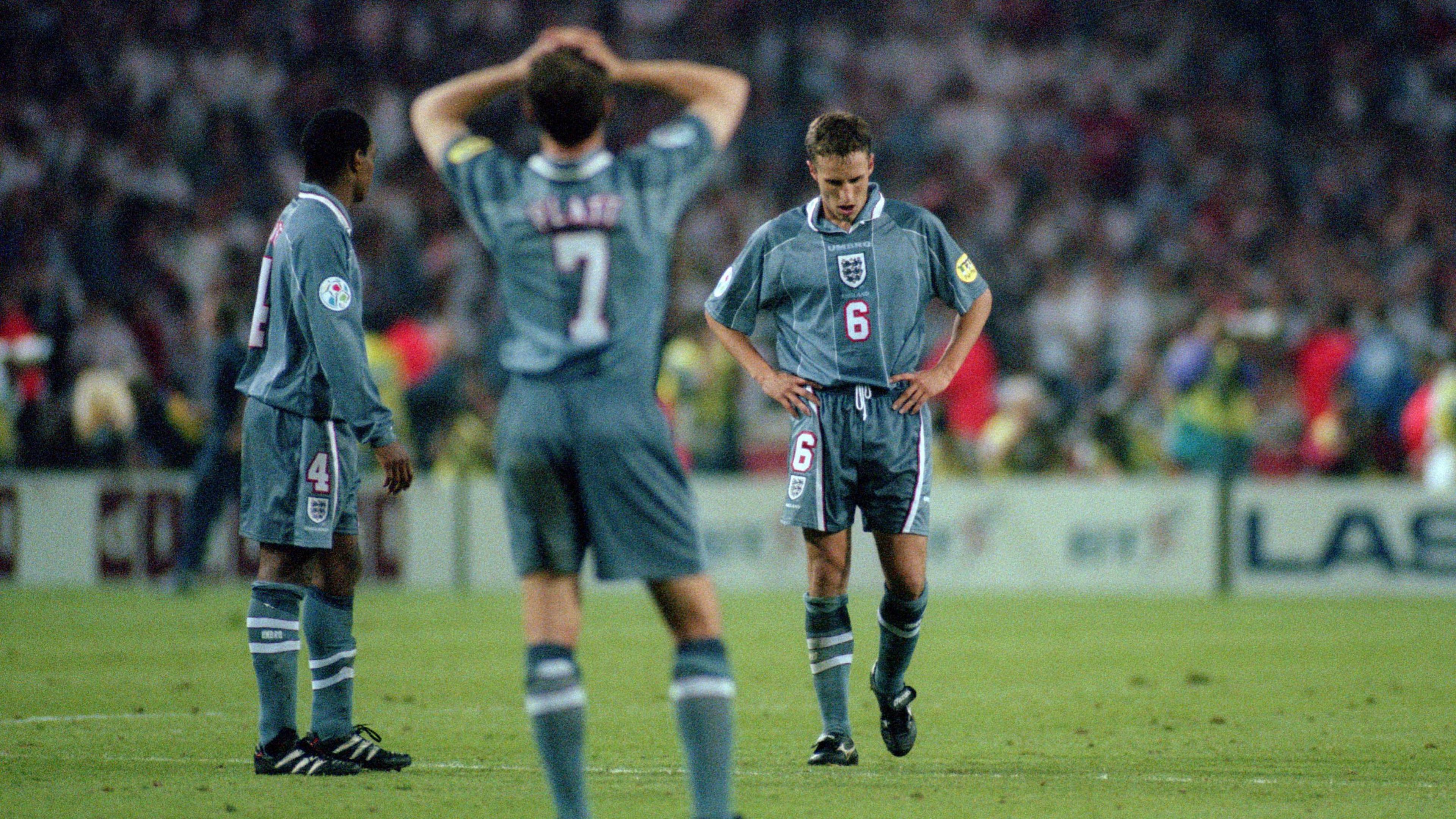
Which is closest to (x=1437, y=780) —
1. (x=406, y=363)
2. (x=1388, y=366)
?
(x=1388, y=366)

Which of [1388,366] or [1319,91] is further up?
[1319,91]

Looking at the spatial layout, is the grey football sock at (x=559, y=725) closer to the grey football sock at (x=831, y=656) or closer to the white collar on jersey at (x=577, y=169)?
the white collar on jersey at (x=577, y=169)

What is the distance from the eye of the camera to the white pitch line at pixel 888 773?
6.39 metres

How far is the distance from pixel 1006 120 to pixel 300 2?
851 cm

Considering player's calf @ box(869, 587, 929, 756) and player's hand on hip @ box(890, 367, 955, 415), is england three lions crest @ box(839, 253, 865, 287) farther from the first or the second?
player's calf @ box(869, 587, 929, 756)

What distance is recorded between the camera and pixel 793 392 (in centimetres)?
695

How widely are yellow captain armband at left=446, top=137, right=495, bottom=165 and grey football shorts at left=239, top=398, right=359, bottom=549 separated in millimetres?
1898

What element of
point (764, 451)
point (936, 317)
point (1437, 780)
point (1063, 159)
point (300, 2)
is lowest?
point (1437, 780)

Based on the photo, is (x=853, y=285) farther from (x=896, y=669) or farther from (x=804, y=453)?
(x=896, y=669)

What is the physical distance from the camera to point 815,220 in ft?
23.4

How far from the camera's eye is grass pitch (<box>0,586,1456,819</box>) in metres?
6.02

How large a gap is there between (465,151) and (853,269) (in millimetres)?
2329

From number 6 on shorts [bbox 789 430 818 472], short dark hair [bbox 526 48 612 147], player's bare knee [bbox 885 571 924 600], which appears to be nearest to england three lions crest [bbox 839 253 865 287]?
number 6 on shorts [bbox 789 430 818 472]

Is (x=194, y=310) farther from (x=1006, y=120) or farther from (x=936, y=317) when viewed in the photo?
(x=1006, y=120)
